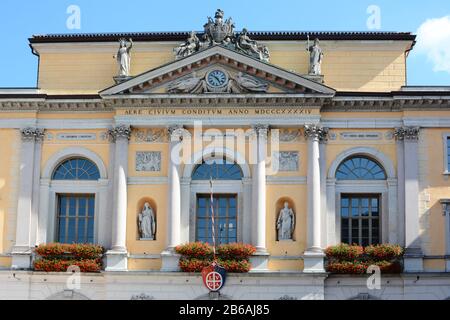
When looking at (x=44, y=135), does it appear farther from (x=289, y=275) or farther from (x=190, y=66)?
(x=289, y=275)

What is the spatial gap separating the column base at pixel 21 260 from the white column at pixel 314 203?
11917 mm

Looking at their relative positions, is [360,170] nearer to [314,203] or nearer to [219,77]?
[314,203]

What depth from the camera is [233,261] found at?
37.8 metres

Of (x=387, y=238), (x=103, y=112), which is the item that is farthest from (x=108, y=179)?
(x=387, y=238)

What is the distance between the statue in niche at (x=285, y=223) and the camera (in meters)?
38.8

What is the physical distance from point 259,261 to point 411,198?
→ 7.10 m

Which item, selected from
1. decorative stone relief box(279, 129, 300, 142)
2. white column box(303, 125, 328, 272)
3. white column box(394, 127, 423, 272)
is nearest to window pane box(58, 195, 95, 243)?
decorative stone relief box(279, 129, 300, 142)

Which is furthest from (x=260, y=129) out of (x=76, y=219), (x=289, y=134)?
(x=76, y=219)

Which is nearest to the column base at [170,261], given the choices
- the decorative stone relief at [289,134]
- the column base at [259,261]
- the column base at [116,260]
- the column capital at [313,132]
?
the column base at [116,260]

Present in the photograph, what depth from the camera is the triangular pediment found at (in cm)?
3903

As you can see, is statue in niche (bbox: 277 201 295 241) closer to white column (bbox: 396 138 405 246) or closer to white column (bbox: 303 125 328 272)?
white column (bbox: 303 125 328 272)

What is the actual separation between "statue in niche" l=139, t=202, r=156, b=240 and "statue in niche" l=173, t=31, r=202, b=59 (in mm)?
6954

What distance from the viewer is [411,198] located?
38.7m

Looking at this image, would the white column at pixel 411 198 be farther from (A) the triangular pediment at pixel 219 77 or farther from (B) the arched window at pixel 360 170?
(A) the triangular pediment at pixel 219 77
